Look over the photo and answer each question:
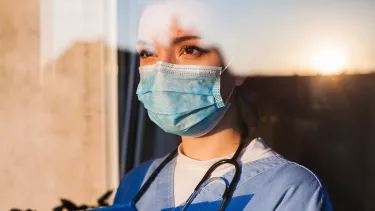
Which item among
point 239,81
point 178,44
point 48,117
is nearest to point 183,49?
point 178,44

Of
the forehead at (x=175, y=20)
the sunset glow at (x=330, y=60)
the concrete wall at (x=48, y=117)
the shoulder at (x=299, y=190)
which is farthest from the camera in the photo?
the concrete wall at (x=48, y=117)

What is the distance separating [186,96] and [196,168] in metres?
0.16

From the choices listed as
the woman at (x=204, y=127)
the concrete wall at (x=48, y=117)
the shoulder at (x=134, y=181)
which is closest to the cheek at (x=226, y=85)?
the woman at (x=204, y=127)

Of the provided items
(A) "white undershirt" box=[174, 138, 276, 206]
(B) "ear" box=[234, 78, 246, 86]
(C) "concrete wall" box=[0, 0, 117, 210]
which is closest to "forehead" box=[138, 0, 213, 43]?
(B) "ear" box=[234, 78, 246, 86]

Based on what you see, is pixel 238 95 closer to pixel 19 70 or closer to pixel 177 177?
pixel 177 177

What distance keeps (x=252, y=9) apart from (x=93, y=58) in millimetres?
488

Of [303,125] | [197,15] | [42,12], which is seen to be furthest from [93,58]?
[303,125]

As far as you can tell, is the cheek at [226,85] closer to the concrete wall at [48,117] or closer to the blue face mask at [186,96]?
the blue face mask at [186,96]

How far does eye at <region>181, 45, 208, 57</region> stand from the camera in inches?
32.3

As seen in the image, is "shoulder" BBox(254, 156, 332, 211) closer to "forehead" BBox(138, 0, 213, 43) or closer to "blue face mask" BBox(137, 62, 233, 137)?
"blue face mask" BBox(137, 62, 233, 137)

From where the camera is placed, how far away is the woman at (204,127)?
780 mm

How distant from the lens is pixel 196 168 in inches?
34.5

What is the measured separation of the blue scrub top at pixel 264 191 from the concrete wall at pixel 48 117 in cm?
36

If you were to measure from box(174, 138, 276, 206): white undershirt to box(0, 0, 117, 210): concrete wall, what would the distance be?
0.37 m
